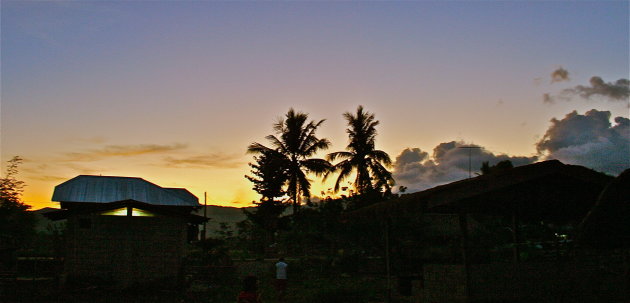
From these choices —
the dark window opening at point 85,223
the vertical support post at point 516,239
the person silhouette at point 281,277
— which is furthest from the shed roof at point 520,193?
the dark window opening at point 85,223

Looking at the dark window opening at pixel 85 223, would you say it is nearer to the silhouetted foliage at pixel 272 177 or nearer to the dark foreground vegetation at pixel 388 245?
the dark foreground vegetation at pixel 388 245

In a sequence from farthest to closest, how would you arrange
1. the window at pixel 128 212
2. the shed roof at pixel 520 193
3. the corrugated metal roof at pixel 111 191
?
the corrugated metal roof at pixel 111 191, the window at pixel 128 212, the shed roof at pixel 520 193

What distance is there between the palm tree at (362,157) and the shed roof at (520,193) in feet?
97.6

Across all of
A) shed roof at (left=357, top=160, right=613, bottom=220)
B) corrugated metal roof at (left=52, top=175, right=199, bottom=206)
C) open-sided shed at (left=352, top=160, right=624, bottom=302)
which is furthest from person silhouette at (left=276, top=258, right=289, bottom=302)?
corrugated metal roof at (left=52, top=175, right=199, bottom=206)

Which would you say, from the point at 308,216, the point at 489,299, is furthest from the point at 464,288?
the point at 308,216

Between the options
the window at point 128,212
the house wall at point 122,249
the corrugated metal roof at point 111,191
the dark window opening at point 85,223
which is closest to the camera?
the house wall at point 122,249

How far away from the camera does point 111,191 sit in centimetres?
3703

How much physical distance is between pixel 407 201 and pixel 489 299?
8.70ft

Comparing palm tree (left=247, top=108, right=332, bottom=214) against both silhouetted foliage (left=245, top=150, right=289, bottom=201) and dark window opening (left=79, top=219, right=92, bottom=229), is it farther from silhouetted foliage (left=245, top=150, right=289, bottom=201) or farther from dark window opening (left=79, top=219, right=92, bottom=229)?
dark window opening (left=79, top=219, right=92, bottom=229)

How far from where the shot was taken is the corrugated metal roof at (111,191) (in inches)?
1416

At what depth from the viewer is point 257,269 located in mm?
26734

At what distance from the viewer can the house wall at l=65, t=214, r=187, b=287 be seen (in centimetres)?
2030

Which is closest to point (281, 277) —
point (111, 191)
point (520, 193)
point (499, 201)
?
point (499, 201)

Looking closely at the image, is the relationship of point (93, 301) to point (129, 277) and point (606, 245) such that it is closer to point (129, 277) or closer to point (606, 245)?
point (129, 277)
